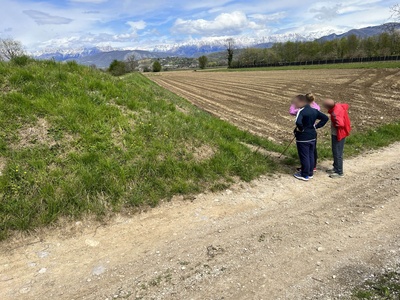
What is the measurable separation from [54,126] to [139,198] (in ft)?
9.84

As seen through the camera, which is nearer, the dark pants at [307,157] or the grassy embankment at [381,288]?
the grassy embankment at [381,288]

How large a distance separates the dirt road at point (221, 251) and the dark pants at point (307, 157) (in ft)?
3.37

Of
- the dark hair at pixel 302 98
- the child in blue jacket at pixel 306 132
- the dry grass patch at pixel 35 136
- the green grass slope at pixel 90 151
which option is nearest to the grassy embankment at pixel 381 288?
the child in blue jacket at pixel 306 132

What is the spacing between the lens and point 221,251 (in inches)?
169

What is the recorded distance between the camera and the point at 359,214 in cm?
515

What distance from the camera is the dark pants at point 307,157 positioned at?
6938mm

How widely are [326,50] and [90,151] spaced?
11256 cm

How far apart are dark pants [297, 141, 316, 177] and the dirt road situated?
103cm

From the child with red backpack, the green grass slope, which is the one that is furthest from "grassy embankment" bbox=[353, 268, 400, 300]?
the child with red backpack

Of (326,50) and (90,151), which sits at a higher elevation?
(326,50)

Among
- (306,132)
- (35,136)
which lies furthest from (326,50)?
(35,136)

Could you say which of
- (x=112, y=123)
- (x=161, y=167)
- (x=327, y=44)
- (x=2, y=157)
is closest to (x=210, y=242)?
(x=161, y=167)

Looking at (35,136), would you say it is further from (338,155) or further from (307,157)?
(338,155)

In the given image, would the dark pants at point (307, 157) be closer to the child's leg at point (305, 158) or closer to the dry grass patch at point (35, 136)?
the child's leg at point (305, 158)
